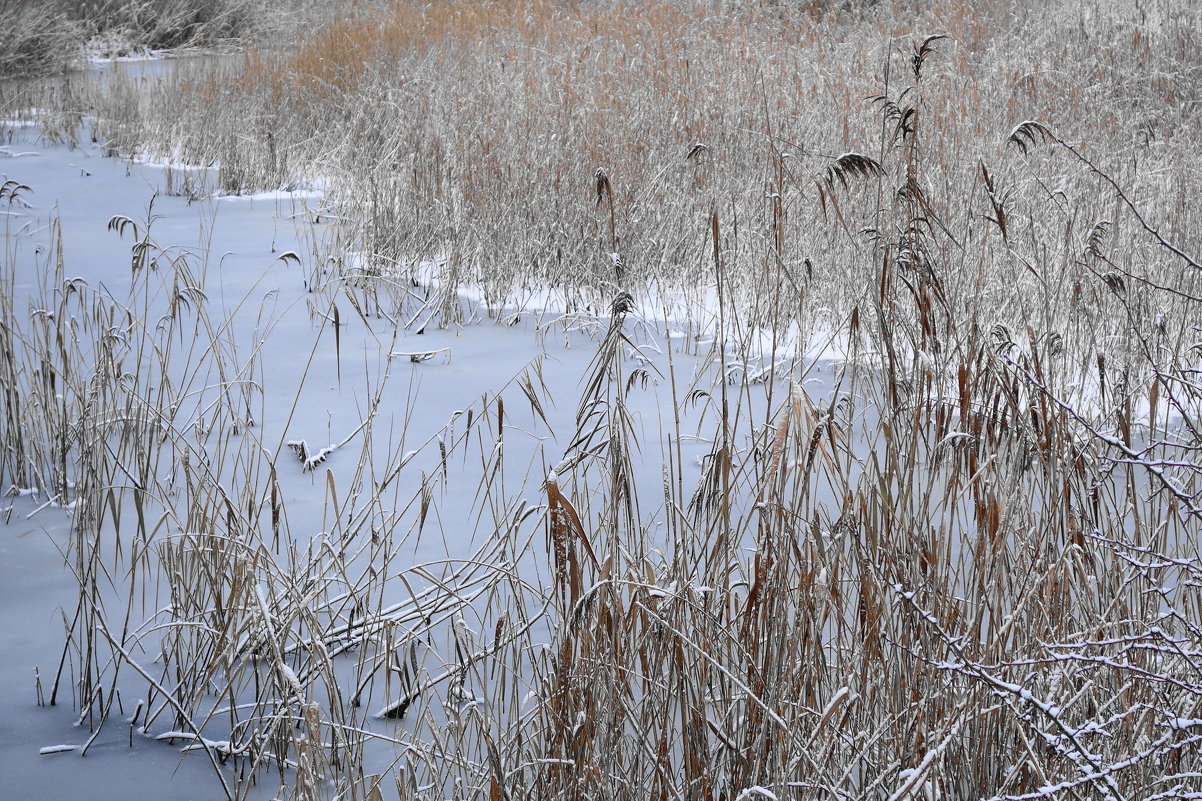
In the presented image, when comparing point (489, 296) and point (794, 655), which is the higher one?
point (489, 296)

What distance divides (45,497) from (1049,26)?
31.4 feet

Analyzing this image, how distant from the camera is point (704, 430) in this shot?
3516mm

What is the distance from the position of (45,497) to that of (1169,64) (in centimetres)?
859

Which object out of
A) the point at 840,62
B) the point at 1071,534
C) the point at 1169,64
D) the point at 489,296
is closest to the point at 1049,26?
the point at 1169,64

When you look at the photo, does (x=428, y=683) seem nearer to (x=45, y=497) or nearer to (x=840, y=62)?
(x=45, y=497)

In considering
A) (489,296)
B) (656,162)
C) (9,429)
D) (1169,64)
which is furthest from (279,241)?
(1169,64)

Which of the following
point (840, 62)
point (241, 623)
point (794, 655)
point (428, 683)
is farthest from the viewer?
point (840, 62)

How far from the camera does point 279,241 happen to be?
551 cm

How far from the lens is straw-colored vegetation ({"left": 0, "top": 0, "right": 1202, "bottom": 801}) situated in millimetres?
1534

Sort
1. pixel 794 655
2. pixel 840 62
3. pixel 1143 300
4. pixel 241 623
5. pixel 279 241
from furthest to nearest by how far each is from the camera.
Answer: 1. pixel 840 62
2. pixel 279 241
3. pixel 1143 300
4. pixel 241 623
5. pixel 794 655

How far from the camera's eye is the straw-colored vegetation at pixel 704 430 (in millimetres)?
1534

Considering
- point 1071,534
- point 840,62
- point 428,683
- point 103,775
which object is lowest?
point 103,775

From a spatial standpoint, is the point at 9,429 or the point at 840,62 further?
the point at 840,62

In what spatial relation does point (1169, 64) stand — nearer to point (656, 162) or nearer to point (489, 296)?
point (656, 162)
